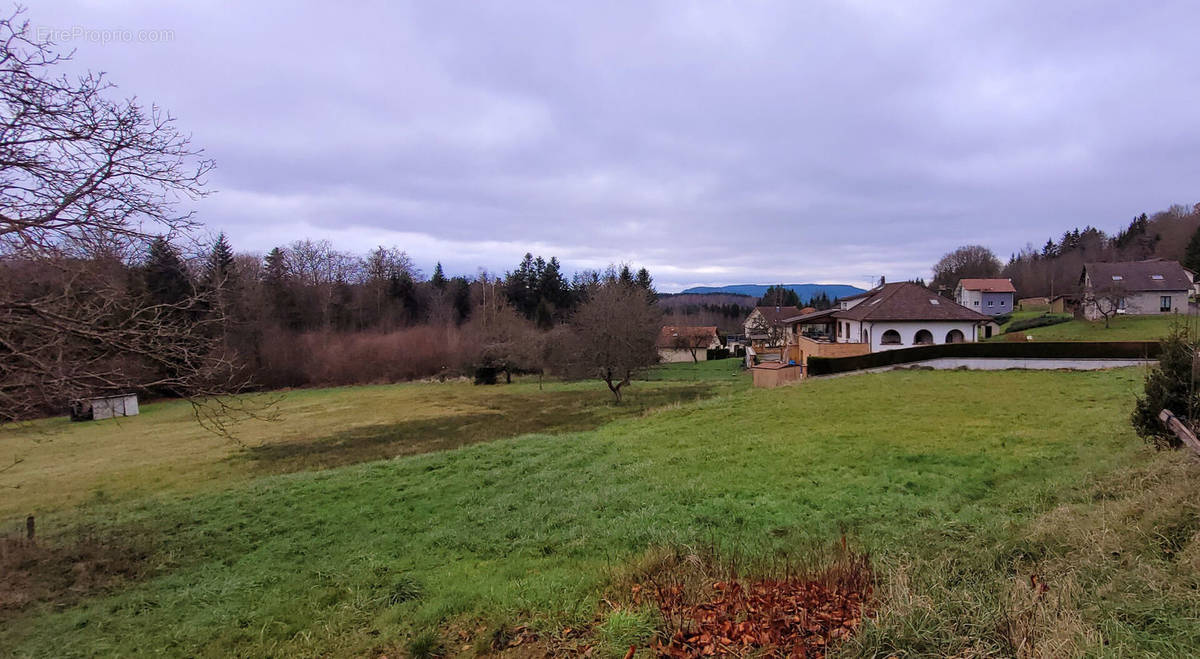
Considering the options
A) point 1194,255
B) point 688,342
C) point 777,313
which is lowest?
point 688,342

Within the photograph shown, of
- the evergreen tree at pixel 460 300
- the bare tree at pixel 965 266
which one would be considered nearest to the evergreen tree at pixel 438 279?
the evergreen tree at pixel 460 300

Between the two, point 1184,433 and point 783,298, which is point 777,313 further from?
point 1184,433

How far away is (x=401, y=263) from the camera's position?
6125 centimetres

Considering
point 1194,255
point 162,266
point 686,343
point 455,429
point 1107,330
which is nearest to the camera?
point 162,266

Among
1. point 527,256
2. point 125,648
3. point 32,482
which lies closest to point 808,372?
point 125,648

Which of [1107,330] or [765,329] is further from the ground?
[765,329]

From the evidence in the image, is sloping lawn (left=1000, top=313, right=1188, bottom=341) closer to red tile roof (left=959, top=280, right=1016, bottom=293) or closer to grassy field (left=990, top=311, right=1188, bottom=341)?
grassy field (left=990, top=311, right=1188, bottom=341)

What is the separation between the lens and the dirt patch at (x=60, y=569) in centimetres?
590

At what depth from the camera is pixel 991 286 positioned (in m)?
60.8

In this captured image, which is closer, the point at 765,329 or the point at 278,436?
the point at 278,436

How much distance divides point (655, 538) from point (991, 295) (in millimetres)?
72473

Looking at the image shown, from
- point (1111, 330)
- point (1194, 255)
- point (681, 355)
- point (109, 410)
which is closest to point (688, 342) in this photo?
point (681, 355)

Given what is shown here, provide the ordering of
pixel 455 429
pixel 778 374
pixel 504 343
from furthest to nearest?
pixel 504 343, pixel 778 374, pixel 455 429

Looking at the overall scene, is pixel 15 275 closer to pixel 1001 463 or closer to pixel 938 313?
pixel 1001 463
